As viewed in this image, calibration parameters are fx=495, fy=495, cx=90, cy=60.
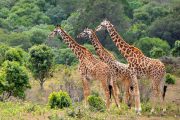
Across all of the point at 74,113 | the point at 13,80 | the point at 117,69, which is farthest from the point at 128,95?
the point at 13,80

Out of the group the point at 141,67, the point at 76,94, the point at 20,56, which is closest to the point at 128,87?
the point at 141,67

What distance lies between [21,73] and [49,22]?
38.1 m

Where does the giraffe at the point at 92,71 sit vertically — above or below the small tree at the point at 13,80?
above

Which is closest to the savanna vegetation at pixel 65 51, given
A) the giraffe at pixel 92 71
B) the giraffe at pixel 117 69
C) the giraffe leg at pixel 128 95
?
the giraffe leg at pixel 128 95

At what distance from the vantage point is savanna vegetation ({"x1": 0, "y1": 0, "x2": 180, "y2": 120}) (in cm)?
1459

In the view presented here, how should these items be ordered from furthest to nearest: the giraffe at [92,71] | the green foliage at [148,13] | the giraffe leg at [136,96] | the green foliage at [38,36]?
the green foliage at [148,13]
the green foliage at [38,36]
the giraffe at [92,71]
the giraffe leg at [136,96]

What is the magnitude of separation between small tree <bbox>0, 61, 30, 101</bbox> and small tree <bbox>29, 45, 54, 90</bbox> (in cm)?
473

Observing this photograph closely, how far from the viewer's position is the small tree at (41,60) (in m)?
23.5

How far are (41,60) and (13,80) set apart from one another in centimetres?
556

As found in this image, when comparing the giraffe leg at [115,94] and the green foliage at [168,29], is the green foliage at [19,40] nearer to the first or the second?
the green foliage at [168,29]

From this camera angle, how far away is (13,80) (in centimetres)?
1845

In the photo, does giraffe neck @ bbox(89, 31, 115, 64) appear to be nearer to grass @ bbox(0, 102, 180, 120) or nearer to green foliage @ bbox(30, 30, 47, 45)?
grass @ bbox(0, 102, 180, 120)

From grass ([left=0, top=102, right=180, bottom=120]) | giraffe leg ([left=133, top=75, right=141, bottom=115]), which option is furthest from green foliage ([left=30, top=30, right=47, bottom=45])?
giraffe leg ([left=133, top=75, right=141, bottom=115])

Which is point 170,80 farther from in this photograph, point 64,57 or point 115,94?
point 64,57
